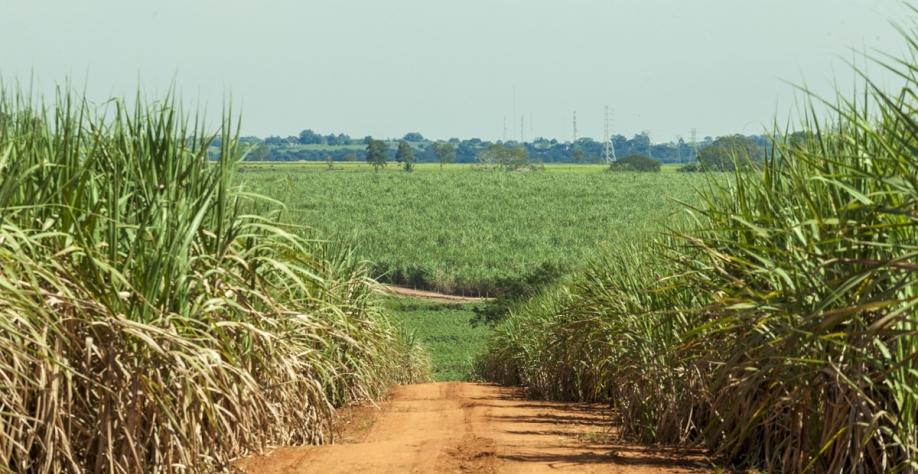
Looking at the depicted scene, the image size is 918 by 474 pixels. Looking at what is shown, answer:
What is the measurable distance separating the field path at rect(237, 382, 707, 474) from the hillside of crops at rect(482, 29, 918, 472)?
52 centimetres

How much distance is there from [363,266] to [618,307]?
19.5 ft

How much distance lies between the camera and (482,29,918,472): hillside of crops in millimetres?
5332

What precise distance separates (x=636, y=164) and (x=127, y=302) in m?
115

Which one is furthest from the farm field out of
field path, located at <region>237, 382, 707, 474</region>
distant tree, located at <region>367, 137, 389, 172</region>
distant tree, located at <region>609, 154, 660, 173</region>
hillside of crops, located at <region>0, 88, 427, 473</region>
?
distant tree, located at <region>367, 137, 389, 172</region>

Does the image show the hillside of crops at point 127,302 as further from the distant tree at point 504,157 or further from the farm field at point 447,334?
the distant tree at point 504,157

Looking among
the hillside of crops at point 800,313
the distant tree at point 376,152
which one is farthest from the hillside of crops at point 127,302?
the distant tree at point 376,152

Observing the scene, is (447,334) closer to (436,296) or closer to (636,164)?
(436,296)

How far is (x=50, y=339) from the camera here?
623 cm

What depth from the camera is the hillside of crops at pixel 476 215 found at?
6800 cm

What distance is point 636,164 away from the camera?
120312 mm

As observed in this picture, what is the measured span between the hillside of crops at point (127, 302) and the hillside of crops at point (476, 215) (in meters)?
40.6

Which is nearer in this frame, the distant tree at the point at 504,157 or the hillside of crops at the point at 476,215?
the hillside of crops at the point at 476,215

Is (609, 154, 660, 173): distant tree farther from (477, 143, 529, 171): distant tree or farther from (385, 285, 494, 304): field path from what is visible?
(385, 285, 494, 304): field path

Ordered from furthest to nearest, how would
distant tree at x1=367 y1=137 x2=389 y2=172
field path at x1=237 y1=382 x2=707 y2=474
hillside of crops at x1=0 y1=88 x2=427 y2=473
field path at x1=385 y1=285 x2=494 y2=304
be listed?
1. distant tree at x1=367 y1=137 x2=389 y2=172
2. field path at x1=385 y1=285 x2=494 y2=304
3. field path at x1=237 y1=382 x2=707 y2=474
4. hillside of crops at x1=0 y1=88 x2=427 y2=473
